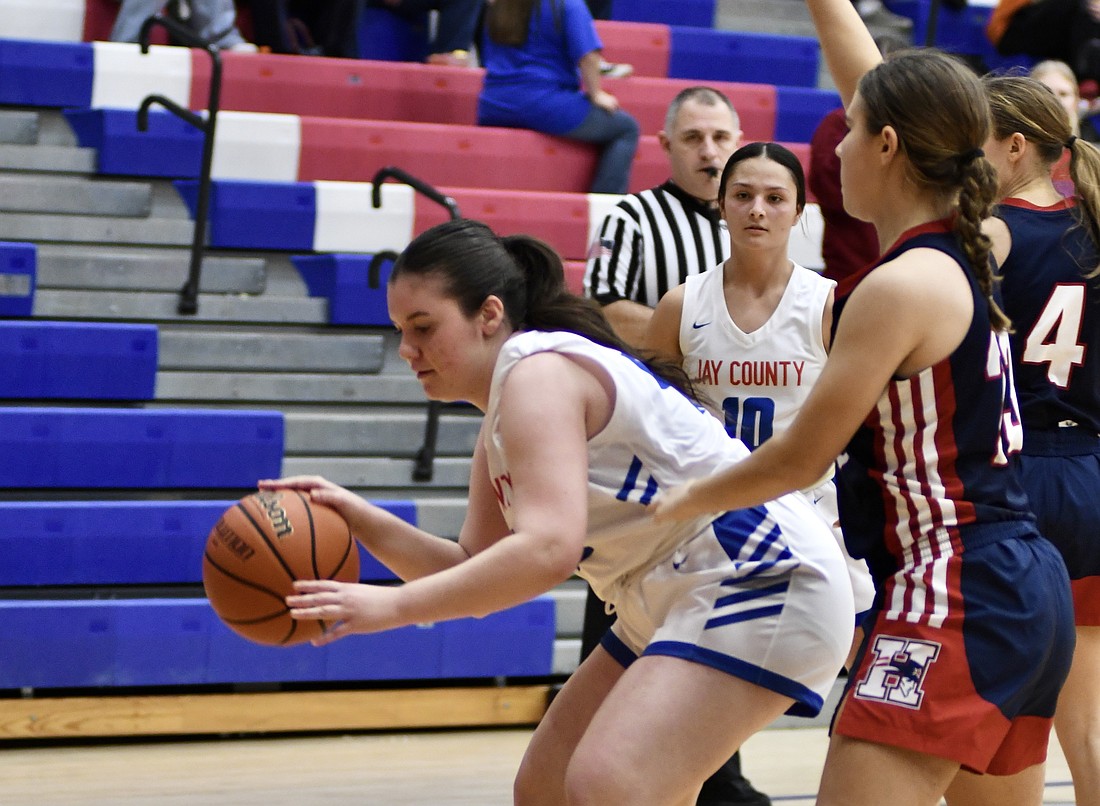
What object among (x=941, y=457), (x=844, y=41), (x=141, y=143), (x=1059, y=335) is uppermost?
(x=844, y=41)

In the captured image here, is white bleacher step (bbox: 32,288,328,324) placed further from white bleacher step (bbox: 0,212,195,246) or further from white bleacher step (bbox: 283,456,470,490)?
white bleacher step (bbox: 283,456,470,490)

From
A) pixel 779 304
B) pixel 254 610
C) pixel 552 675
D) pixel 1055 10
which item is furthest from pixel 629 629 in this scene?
pixel 1055 10

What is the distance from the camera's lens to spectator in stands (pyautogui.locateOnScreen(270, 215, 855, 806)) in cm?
218

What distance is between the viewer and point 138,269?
5.78 meters

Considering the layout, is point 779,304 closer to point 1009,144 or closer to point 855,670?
point 1009,144

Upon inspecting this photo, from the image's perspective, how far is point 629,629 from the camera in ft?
8.39

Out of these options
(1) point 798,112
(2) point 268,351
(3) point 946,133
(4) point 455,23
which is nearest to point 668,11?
(1) point 798,112

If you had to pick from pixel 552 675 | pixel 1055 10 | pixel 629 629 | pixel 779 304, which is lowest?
pixel 552 675

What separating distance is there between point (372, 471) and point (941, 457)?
3.50 metres

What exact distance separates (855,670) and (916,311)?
55 centimetres

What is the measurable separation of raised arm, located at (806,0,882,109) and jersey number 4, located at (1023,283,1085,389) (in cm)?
58

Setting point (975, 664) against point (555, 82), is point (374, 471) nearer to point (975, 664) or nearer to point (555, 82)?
point (555, 82)

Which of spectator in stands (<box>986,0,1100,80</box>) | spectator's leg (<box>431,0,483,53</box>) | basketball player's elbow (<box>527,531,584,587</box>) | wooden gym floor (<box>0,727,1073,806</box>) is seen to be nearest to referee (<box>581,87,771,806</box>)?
wooden gym floor (<box>0,727,1073,806</box>)

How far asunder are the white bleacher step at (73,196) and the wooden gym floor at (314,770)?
231 centimetres
